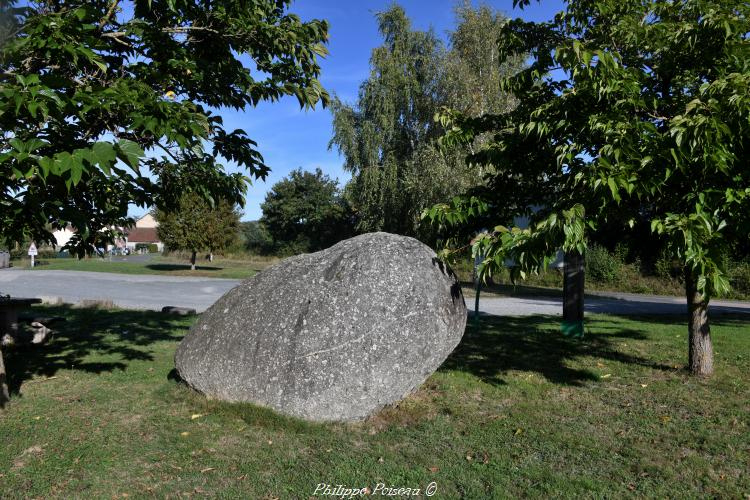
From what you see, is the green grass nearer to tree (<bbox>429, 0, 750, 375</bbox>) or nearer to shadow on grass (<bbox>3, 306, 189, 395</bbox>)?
shadow on grass (<bbox>3, 306, 189, 395</bbox>)

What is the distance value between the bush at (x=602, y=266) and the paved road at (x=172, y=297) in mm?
3331

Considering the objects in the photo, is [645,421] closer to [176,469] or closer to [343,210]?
[176,469]

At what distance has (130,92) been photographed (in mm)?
4188

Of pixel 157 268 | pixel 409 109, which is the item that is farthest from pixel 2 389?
pixel 157 268

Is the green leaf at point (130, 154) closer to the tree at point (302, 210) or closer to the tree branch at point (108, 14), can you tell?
the tree branch at point (108, 14)

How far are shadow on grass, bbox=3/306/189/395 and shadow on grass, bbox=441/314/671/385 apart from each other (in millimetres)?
5031

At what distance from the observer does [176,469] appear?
A: 429 centimetres

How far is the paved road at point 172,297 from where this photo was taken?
1608cm

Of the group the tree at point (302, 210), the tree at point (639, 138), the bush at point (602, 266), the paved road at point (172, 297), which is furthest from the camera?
the tree at point (302, 210)

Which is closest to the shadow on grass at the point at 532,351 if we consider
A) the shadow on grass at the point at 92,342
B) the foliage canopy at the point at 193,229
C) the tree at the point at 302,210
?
the shadow on grass at the point at 92,342

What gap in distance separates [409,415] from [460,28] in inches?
898

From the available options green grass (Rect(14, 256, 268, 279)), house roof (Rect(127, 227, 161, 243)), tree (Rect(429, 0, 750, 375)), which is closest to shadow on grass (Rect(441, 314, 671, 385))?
tree (Rect(429, 0, 750, 375))

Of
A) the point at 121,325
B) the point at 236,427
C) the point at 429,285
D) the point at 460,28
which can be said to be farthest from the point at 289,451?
the point at 460,28

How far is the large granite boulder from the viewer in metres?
5.24
